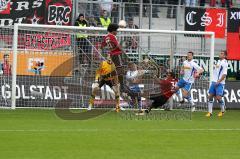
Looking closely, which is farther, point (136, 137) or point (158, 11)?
point (158, 11)

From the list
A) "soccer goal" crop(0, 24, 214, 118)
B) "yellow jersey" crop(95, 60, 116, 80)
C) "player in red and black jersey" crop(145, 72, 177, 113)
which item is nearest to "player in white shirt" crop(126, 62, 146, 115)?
"soccer goal" crop(0, 24, 214, 118)

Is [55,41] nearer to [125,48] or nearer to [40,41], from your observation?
[40,41]

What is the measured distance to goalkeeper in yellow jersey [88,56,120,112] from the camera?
2348cm

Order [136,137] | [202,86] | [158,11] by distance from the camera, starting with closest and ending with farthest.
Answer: [136,137] < [202,86] < [158,11]

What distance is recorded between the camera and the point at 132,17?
29500mm

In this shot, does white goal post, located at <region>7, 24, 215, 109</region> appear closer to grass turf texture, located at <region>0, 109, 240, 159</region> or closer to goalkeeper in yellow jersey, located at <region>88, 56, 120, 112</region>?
goalkeeper in yellow jersey, located at <region>88, 56, 120, 112</region>

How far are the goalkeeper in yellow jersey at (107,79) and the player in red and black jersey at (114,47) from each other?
0.26 metres

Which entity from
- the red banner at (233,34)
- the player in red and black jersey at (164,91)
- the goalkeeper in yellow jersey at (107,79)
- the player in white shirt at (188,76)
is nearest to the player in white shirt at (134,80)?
the player in red and black jersey at (164,91)

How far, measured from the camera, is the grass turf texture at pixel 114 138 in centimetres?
1302

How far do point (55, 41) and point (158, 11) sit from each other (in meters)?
6.85

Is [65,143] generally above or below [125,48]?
below

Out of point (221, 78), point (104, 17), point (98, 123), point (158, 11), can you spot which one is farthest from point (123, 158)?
point (158, 11)

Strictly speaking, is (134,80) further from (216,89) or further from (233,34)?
(233,34)

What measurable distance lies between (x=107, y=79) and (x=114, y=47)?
1.60m
